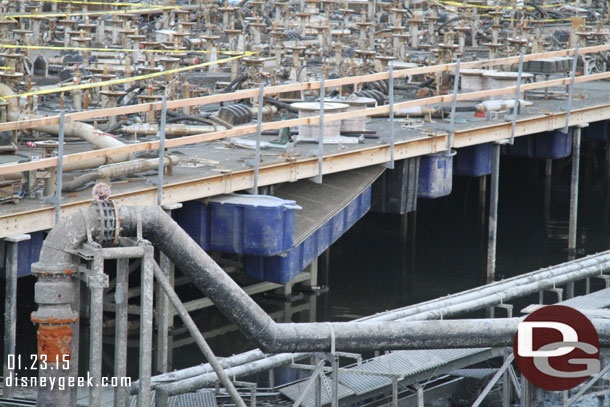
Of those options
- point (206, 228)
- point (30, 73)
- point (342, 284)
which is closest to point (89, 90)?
point (30, 73)

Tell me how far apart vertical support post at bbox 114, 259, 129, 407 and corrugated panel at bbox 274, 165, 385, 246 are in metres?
8.19

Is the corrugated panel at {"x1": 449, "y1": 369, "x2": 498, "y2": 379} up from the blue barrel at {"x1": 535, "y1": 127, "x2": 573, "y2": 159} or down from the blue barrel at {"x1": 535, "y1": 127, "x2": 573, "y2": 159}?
down

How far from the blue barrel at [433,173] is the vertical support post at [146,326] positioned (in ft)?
38.5

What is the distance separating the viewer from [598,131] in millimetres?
28922

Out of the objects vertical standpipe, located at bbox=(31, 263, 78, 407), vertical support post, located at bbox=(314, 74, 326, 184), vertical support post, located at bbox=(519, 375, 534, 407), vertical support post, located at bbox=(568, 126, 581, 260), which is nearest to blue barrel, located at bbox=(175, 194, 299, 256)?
vertical support post, located at bbox=(314, 74, 326, 184)

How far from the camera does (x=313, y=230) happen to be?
19.6m

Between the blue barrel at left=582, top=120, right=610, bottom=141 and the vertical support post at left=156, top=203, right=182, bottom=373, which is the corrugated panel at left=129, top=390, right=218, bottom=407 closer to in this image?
the vertical support post at left=156, top=203, right=182, bottom=373

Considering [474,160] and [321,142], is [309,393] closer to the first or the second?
[321,142]

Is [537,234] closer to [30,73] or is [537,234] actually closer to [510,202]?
[510,202]

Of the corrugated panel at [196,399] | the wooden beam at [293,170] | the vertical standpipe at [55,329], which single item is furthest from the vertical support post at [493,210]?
the vertical standpipe at [55,329]

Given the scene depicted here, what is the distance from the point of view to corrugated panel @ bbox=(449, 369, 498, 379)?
51.0 ft

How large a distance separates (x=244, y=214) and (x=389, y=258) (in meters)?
8.49

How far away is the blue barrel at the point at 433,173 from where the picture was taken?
22.2 meters

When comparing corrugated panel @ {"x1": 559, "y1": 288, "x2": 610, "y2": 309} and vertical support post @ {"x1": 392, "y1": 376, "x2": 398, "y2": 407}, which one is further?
corrugated panel @ {"x1": 559, "y1": 288, "x2": 610, "y2": 309}
